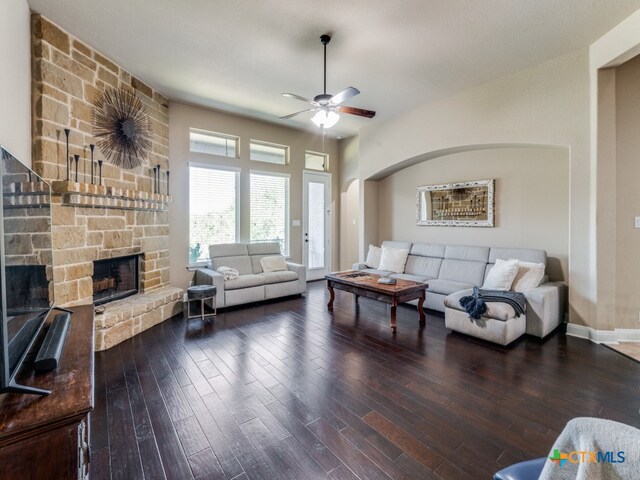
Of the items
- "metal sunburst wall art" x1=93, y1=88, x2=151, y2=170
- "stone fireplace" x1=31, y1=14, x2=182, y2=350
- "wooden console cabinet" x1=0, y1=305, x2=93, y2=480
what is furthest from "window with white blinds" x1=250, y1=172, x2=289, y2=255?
"wooden console cabinet" x1=0, y1=305, x2=93, y2=480

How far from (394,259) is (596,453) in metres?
4.57

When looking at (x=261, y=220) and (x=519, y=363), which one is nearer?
(x=519, y=363)

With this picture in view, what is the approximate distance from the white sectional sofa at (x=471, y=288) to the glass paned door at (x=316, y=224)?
1463 millimetres

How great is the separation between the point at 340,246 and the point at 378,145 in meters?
2.49

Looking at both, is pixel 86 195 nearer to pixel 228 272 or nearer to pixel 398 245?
pixel 228 272

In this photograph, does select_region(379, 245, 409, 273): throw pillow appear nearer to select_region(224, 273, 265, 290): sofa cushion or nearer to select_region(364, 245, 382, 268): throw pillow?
select_region(364, 245, 382, 268): throw pillow

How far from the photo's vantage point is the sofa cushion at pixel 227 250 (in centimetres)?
505

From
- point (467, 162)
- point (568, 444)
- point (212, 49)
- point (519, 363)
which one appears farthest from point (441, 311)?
point (212, 49)

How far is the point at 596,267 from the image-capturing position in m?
3.36

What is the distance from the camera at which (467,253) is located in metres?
4.68

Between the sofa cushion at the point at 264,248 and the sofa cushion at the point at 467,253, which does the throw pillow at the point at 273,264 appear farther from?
the sofa cushion at the point at 467,253

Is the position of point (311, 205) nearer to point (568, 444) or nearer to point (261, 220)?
point (261, 220)

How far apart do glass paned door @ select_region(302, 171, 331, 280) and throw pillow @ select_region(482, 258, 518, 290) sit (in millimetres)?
3649

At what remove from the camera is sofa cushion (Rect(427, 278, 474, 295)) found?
423 cm
